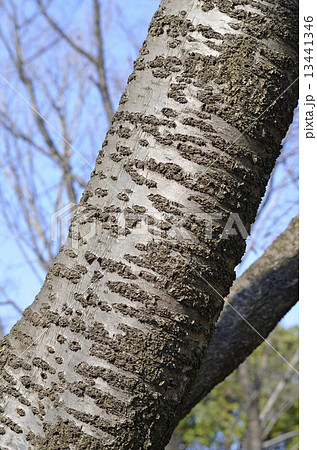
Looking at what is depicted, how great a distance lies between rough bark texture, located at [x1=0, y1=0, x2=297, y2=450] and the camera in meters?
1.17

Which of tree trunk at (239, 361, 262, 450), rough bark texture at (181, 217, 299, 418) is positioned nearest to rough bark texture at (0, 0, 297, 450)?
rough bark texture at (181, 217, 299, 418)

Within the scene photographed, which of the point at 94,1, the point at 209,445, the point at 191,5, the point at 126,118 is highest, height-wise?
the point at 94,1

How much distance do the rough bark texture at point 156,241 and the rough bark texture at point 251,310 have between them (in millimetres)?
1599

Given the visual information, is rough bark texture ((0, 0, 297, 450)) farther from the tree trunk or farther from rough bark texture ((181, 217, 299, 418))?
the tree trunk

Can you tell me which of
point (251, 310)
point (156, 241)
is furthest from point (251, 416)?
point (156, 241)

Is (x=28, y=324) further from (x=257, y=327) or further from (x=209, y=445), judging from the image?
(x=209, y=445)

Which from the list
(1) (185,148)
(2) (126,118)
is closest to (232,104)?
(1) (185,148)

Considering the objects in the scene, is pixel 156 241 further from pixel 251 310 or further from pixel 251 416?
pixel 251 416

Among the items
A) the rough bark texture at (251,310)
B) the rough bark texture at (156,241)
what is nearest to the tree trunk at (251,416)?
the rough bark texture at (251,310)

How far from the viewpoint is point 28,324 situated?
1.30m

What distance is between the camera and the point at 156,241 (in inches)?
47.9

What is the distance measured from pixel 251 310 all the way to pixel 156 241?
1.85 meters
